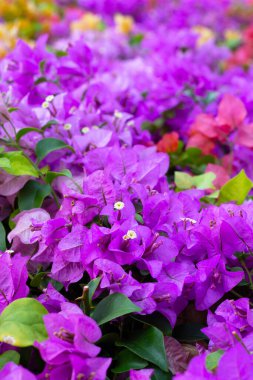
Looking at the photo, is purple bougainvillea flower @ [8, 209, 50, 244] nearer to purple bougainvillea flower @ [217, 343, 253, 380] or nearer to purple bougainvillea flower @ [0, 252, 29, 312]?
purple bougainvillea flower @ [0, 252, 29, 312]

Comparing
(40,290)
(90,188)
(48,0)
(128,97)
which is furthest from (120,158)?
(48,0)

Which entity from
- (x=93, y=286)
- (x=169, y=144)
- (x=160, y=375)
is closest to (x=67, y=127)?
(x=169, y=144)

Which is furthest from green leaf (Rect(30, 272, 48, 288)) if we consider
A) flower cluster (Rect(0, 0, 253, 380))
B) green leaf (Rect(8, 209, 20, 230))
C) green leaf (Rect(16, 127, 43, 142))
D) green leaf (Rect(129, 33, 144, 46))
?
green leaf (Rect(129, 33, 144, 46))

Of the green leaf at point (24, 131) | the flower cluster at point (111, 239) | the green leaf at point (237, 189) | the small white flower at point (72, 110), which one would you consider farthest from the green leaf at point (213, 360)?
the small white flower at point (72, 110)

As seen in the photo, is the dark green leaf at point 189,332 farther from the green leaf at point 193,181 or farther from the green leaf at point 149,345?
the green leaf at point 193,181

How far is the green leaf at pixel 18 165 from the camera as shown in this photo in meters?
0.73

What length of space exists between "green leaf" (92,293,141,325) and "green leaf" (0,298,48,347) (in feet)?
0.21

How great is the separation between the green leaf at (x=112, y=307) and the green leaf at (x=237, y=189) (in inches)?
13.4

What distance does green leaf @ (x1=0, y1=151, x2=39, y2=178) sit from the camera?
2.38ft

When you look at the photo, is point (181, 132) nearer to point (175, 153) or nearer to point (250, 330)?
point (175, 153)

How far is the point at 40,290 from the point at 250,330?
30 centimetres

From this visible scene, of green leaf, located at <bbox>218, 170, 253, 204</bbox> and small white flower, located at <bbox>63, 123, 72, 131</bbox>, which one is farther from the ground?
small white flower, located at <bbox>63, 123, 72, 131</bbox>

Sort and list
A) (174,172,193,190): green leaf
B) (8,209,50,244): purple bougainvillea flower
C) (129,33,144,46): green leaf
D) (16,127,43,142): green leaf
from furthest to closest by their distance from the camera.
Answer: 1. (129,33,144,46): green leaf
2. (174,172,193,190): green leaf
3. (16,127,43,142): green leaf
4. (8,209,50,244): purple bougainvillea flower

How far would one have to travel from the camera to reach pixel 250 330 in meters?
0.62
